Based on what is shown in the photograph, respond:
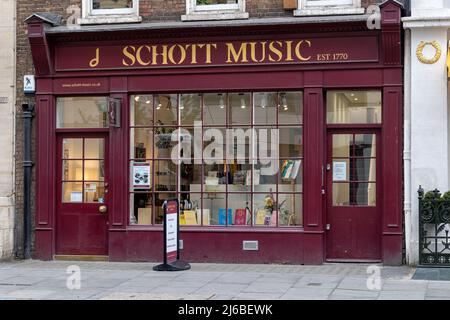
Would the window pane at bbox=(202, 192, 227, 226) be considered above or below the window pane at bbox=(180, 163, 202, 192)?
below

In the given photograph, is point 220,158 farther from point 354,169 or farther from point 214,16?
point 214,16

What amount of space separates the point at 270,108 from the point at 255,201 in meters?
1.69

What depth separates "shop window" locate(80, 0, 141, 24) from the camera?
12.6m

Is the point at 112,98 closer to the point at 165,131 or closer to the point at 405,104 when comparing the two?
the point at 165,131

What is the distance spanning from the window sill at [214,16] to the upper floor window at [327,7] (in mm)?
981

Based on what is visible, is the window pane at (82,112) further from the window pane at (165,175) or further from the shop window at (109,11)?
the shop window at (109,11)

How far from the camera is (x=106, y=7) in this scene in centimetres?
1285

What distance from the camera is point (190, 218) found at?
41.1 feet

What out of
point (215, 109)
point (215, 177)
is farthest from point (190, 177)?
point (215, 109)

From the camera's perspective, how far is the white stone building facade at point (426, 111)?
11.4m

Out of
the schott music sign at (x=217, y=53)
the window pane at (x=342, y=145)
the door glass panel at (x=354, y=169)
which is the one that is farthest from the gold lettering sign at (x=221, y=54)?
the door glass panel at (x=354, y=169)

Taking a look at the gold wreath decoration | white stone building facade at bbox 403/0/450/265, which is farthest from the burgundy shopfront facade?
the gold wreath decoration

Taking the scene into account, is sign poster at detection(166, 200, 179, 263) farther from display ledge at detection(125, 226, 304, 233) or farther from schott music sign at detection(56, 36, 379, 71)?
schott music sign at detection(56, 36, 379, 71)

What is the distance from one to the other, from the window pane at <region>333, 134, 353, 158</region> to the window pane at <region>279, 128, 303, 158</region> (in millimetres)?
607
